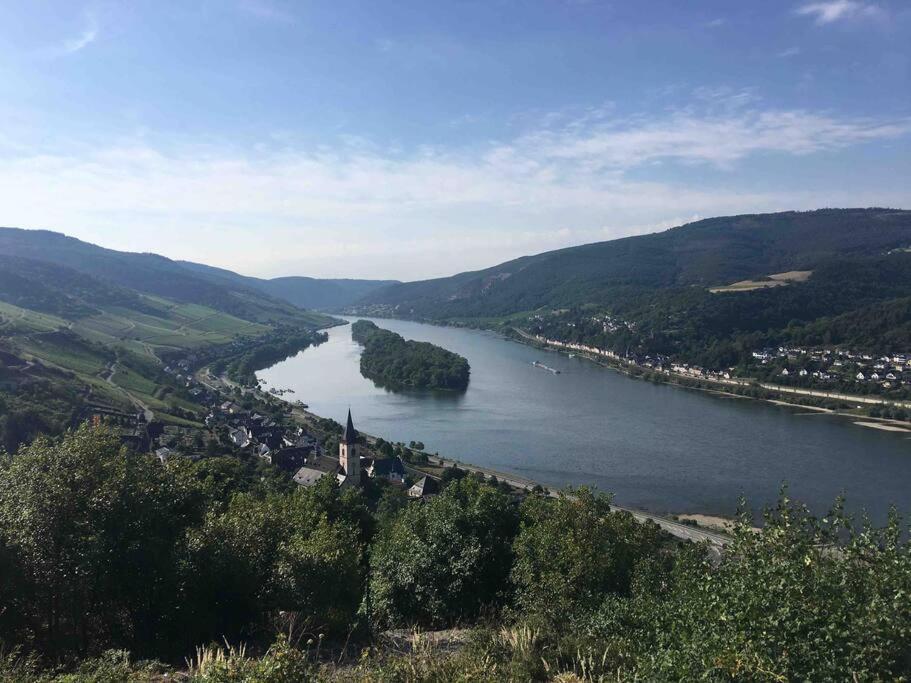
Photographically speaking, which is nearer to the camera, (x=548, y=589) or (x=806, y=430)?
(x=548, y=589)

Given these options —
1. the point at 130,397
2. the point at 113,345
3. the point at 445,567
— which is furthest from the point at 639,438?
the point at 113,345

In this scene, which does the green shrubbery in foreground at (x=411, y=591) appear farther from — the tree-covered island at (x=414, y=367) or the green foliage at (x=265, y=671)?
the tree-covered island at (x=414, y=367)

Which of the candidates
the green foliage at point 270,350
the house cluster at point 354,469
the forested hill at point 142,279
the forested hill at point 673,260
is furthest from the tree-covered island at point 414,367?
the forested hill at point 142,279

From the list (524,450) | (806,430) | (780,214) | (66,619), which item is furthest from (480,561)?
(780,214)

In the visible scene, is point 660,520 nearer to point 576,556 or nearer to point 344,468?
point 344,468

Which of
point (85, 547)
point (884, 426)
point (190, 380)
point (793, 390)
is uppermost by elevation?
point (85, 547)

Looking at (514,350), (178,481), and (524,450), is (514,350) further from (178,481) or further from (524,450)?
(178,481)

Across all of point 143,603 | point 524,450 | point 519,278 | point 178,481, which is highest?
point 519,278
